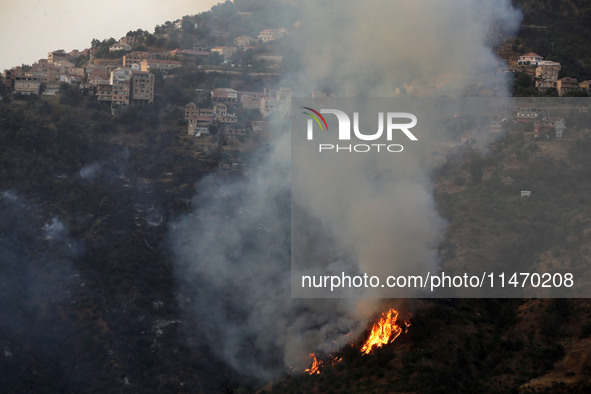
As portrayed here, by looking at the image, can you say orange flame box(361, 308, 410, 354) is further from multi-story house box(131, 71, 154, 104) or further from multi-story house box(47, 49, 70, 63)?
multi-story house box(47, 49, 70, 63)

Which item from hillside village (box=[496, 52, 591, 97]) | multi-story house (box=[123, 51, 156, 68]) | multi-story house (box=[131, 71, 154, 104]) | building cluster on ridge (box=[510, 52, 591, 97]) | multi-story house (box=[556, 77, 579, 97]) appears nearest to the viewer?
hillside village (box=[496, 52, 591, 97])

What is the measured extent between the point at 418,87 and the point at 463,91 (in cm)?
533

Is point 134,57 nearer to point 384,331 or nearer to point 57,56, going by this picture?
point 57,56

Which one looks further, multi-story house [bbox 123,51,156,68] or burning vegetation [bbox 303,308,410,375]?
multi-story house [bbox 123,51,156,68]

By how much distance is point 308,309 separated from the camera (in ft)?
210

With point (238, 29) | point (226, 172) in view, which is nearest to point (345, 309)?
point (226, 172)

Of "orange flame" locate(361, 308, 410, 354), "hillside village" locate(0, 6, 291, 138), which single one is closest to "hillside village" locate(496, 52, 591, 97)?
"hillside village" locate(0, 6, 291, 138)

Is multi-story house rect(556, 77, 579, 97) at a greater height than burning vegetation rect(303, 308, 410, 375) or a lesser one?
greater

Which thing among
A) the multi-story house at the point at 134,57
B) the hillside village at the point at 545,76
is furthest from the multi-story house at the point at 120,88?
the hillside village at the point at 545,76

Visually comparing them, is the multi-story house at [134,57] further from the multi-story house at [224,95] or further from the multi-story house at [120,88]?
the multi-story house at [224,95]

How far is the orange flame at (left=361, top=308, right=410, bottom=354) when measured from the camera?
57.2m

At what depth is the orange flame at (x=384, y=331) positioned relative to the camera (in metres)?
57.2

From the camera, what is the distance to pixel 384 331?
57844 millimetres

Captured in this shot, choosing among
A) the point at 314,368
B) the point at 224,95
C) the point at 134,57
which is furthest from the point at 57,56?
the point at 314,368
